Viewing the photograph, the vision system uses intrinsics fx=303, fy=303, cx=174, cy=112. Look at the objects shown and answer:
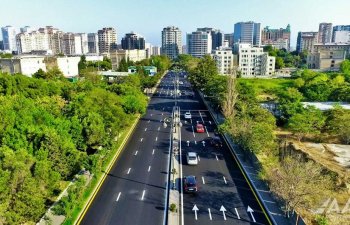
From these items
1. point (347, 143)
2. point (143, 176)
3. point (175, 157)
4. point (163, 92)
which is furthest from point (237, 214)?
point (163, 92)

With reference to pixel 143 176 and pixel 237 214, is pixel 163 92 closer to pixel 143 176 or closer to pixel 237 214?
pixel 143 176

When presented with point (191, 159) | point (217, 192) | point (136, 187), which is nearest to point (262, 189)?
point (217, 192)

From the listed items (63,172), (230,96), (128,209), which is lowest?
(128,209)

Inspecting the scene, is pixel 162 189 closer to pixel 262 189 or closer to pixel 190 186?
pixel 190 186

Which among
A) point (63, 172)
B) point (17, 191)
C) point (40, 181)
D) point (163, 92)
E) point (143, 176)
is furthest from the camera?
point (163, 92)

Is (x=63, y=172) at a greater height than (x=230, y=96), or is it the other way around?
(x=230, y=96)

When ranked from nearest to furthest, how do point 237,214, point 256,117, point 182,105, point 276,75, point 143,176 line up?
point 237,214 → point 143,176 → point 256,117 → point 182,105 → point 276,75
